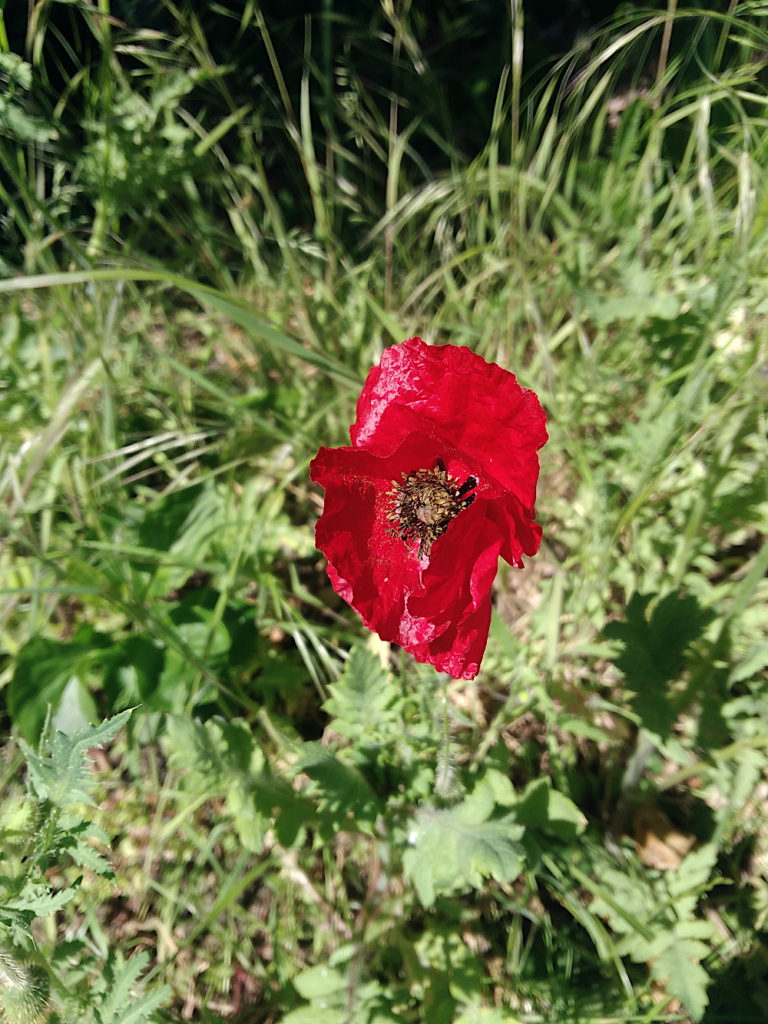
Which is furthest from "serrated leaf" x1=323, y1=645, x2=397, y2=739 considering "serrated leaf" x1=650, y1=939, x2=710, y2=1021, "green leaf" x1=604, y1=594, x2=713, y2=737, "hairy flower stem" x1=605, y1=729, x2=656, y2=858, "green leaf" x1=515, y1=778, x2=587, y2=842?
"serrated leaf" x1=650, y1=939, x2=710, y2=1021

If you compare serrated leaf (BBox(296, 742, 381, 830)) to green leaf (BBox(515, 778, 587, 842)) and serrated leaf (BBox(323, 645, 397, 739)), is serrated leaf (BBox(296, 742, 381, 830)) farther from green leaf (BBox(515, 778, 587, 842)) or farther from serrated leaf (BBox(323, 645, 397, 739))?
green leaf (BBox(515, 778, 587, 842))

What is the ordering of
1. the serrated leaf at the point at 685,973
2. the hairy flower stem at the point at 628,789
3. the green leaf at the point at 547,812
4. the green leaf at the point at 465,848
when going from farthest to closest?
the hairy flower stem at the point at 628,789 → the green leaf at the point at 547,812 → the serrated leaf at the point at 685,973 → the green leaf at the point at 465,848

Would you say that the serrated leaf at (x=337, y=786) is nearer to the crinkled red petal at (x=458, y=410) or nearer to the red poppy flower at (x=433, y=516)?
the red poppy flower at (x=433, y=516)

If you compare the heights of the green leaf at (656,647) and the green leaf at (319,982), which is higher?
the green leaf at (656,647)

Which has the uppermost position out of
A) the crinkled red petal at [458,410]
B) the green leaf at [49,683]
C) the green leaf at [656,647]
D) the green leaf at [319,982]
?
the crinkled red petal at [458,410]

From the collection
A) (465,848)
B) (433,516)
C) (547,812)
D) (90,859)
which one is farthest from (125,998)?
(433,516)

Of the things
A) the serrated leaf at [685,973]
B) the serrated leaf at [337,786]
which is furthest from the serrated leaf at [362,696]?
the serrated leaf at [685,973]

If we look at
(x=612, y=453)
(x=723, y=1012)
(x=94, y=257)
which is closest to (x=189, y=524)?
(x=94, y=257)
